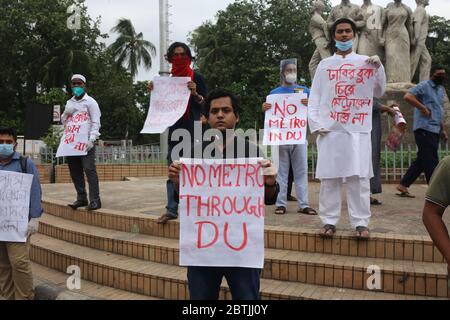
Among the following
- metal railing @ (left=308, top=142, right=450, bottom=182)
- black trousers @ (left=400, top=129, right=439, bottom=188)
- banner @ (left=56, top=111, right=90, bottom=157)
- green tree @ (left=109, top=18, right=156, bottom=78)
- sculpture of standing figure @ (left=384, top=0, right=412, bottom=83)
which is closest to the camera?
black trousers @ (left=400, top=129, right=439, bottom=188)

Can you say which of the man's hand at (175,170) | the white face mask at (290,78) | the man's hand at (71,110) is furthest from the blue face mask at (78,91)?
the man's hand at (175,170)

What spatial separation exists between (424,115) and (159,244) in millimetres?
3484

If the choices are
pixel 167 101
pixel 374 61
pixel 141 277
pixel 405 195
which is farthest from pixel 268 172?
pixel 405 195

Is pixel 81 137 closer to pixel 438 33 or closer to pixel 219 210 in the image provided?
pixel 219 210

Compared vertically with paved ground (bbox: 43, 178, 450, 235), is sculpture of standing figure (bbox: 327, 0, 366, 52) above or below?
above

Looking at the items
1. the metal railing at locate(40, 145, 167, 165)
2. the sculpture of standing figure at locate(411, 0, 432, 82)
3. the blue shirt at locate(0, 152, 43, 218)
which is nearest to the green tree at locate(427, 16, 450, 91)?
the sculpture of standing figure at locate(411, 0, 432, 82)

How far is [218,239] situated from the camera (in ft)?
7.70

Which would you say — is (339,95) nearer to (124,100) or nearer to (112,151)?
(112,151)

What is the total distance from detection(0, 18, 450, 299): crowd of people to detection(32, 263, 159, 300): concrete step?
0.97 feet

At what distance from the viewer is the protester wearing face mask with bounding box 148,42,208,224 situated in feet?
14.4

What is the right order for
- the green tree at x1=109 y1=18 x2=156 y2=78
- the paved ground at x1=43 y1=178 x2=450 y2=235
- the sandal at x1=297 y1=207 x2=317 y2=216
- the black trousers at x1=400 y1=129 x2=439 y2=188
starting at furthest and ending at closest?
the green tree at x1=109 y1=18 x2=156 y2=78 → the black trousers at x1=400 y1=129 x2=439 y2=188 → the sandal at x1=297 y1=207 x2=317 y2=216 → the paved ground at x1=43 y1=178 x2=450 y2=235

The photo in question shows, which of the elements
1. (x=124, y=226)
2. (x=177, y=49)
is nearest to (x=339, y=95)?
(x=177, y=49)

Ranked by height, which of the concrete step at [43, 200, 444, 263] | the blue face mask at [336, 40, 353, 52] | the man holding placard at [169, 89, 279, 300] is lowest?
the concrete step at [43, 200, 444, 263]

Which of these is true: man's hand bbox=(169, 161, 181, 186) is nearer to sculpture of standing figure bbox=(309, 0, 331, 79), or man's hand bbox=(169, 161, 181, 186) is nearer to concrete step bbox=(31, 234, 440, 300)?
concrete step bbox=(31, 234, 440, 300)
